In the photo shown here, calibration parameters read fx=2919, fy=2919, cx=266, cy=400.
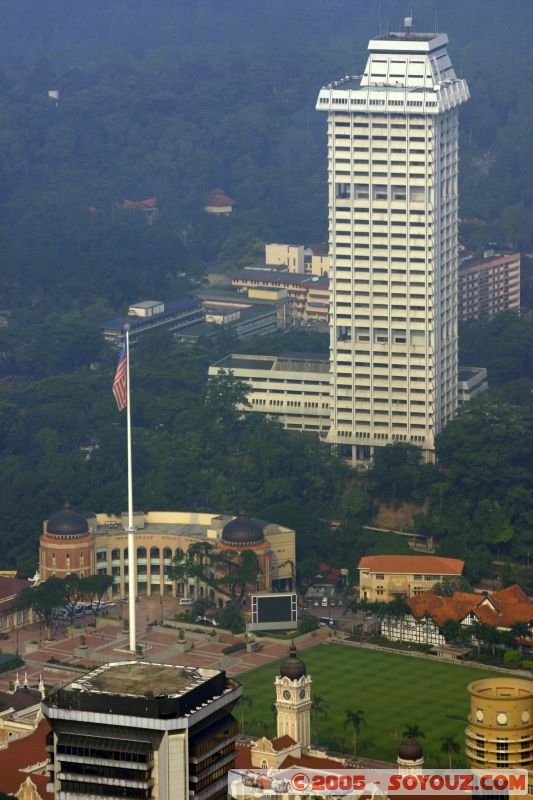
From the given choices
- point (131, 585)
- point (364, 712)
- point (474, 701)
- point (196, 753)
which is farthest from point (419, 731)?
point (196, 753)

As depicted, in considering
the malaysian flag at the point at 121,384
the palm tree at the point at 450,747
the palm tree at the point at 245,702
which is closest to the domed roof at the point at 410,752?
the palm tree at the point at 450,747

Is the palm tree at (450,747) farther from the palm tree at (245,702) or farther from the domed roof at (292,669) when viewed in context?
the palm tree at (245,702)

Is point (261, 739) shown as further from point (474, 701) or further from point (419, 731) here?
point (474, 701)

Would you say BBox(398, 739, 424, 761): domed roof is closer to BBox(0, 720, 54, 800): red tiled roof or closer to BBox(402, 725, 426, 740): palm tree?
BBox(402, 725, 426, 740): palm tree

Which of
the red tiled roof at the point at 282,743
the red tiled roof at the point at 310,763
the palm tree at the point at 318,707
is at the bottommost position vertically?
the red tiled roof at the point at 310,763

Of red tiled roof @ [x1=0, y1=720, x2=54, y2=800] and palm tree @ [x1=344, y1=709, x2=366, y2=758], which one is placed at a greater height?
palm tree @ [x1=344, y1=709, x2=366, y2=758]

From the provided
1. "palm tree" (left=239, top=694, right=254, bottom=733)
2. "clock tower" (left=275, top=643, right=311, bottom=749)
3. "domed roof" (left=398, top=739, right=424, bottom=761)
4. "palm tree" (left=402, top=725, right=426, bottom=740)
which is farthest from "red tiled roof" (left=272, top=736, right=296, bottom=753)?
"palm tree" (left=239, top=694, right=254, bottom=733)

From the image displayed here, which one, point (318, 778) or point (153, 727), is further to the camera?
point (318, 778)
